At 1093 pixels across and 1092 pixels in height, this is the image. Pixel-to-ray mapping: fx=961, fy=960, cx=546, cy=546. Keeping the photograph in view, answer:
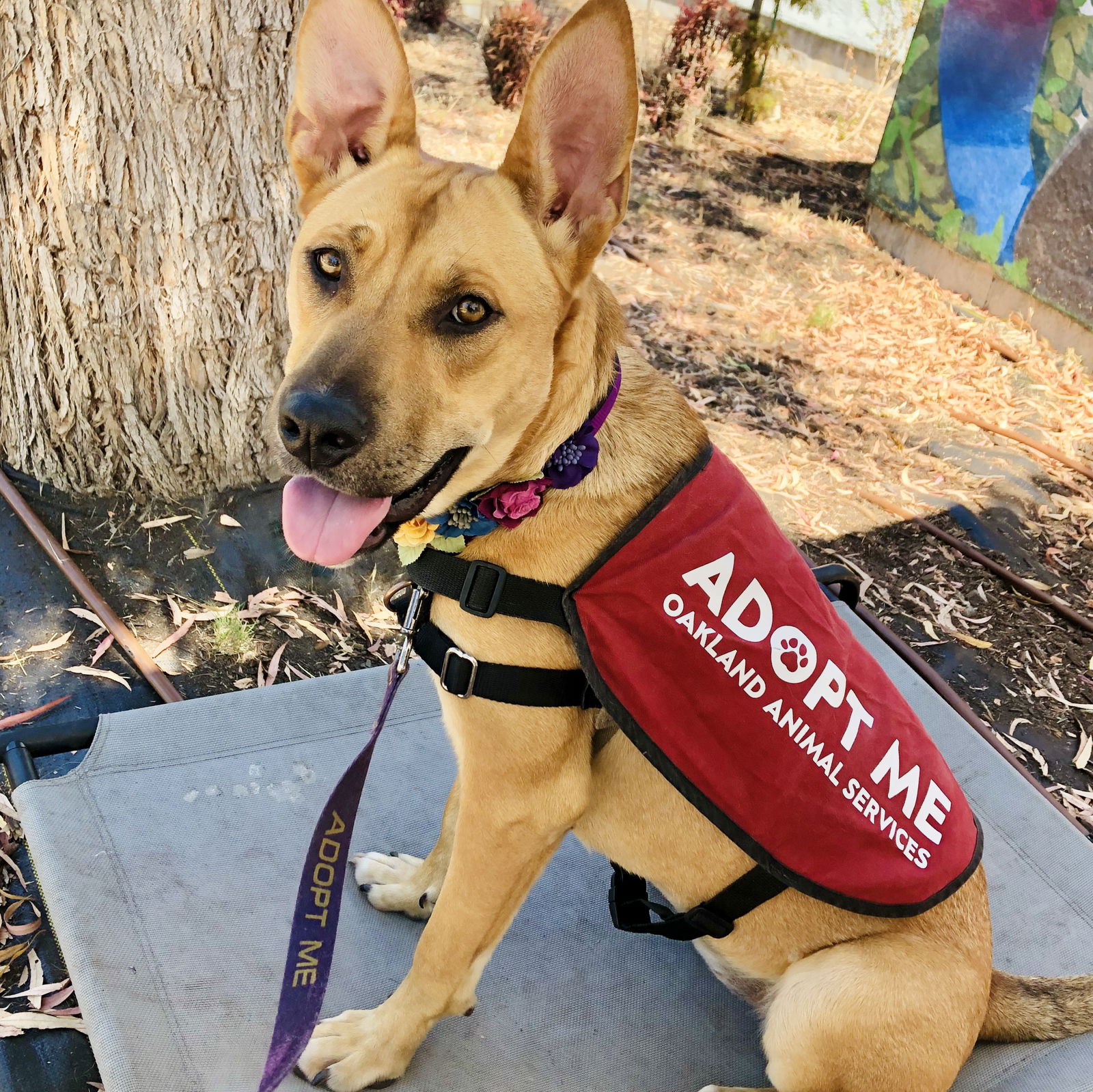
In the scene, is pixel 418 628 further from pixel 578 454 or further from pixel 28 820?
pixel 28 820

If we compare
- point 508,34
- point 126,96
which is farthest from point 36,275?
point 508,34

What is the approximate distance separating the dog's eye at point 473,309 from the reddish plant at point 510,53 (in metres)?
8.14

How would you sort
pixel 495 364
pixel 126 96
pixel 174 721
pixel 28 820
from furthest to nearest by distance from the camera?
pixel 126 96
pixel 174 721
pixel 28 820
pixel 495 364

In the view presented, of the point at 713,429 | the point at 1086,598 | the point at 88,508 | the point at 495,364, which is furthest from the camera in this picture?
the point at 713,429

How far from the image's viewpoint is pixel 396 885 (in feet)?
8.90

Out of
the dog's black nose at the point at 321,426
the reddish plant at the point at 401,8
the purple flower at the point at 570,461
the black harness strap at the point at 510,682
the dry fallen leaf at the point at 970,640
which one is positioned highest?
the reddish plant at the point at 401,8

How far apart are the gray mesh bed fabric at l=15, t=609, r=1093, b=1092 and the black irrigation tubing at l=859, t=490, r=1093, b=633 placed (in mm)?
2015

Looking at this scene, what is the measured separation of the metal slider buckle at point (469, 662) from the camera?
81.9 inches

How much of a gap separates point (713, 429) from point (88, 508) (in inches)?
147

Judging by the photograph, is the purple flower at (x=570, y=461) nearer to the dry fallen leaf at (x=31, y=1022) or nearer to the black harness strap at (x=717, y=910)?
the black harness strap at (x=717, y=910)

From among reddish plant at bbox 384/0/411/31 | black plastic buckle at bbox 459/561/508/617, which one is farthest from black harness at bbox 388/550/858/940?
reddish plant at bbox 384/0/411/31

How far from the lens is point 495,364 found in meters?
2.03

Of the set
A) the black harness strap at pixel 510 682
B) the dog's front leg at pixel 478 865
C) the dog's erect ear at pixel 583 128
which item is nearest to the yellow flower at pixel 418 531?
the black harness strap at pixel 510 682

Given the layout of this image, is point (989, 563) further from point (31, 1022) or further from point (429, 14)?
point (429, 14)
